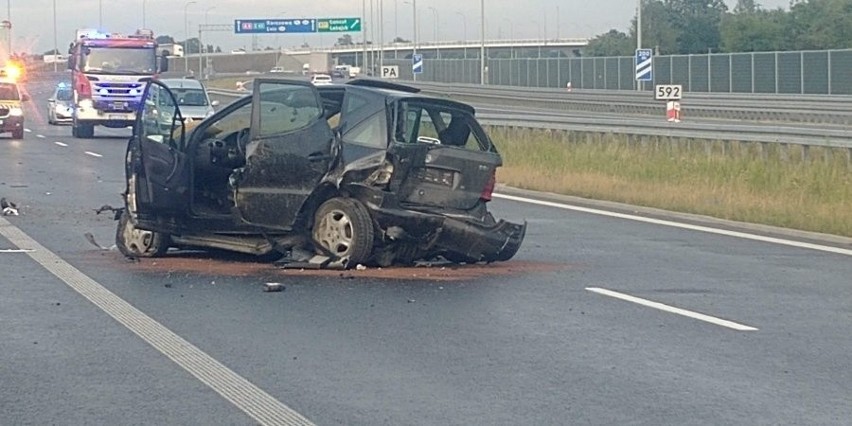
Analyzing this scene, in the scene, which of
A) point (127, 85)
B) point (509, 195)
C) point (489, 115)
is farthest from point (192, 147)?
point (127, 85)

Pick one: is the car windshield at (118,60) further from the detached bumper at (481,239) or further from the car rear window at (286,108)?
the detached bumper at (481,239)

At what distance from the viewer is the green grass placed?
60.6 feet

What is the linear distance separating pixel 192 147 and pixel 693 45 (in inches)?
3101

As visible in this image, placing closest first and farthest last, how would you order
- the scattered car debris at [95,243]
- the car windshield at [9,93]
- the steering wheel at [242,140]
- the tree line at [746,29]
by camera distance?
the steering wheel at [242,140] → the scattered car debris at [95,243] → the car windshield at [9,93] → the tree line at [746,29]

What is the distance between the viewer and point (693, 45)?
89.8 meters

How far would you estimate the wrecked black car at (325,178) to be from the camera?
13.0 m

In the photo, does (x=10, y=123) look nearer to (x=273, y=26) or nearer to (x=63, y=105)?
(x=63, y=105)

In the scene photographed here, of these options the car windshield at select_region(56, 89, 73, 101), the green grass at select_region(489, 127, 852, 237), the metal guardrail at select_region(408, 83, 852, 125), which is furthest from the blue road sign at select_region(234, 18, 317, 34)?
the green grass at select_region(489, 127, 852, 237)

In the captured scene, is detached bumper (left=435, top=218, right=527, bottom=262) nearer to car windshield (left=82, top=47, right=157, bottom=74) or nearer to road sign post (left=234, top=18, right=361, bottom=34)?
car windshield (left=82, top=47, right=157, bottom=74)

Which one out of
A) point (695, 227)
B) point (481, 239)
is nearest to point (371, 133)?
point (481, 239)

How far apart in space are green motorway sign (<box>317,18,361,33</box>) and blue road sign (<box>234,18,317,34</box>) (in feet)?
1.72

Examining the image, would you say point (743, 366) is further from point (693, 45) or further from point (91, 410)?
point (693, 45)

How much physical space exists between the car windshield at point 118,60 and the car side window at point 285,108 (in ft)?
94.3

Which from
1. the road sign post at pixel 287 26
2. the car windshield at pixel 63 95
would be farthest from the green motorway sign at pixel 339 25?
the car windshield at pixel 63 95
